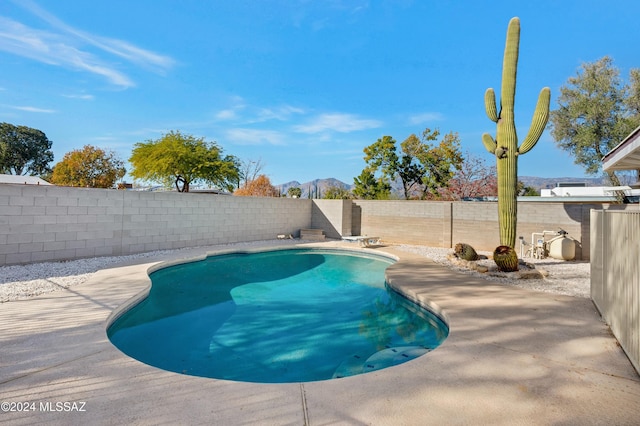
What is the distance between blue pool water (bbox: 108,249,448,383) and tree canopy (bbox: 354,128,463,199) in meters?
16.5

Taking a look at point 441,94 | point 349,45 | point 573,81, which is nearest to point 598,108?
point 573,81

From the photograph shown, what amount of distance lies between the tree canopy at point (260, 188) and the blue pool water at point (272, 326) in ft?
72.2

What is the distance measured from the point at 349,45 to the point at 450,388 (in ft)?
55.6

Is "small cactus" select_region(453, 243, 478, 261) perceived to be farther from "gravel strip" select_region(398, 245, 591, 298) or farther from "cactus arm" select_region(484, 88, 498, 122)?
"cactus arm" select_region(484, 88, 498, 122)

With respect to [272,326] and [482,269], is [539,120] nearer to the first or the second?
[482,269]

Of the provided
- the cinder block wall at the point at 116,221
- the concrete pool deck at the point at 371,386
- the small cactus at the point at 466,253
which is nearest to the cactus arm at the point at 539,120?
the small cactus at the point at 466,253

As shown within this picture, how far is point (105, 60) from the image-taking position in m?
14.8

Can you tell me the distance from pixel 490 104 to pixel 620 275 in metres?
5.84

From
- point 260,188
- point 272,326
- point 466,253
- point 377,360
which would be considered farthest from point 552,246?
point 260,188

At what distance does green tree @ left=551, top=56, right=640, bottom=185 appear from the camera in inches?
545

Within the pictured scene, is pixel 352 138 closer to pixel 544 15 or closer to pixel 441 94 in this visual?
pixel 441 94

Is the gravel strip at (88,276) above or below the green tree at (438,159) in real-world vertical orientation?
below

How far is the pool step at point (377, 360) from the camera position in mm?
3381

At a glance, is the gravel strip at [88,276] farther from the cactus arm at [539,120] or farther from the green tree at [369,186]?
the green tree at [369,186]
